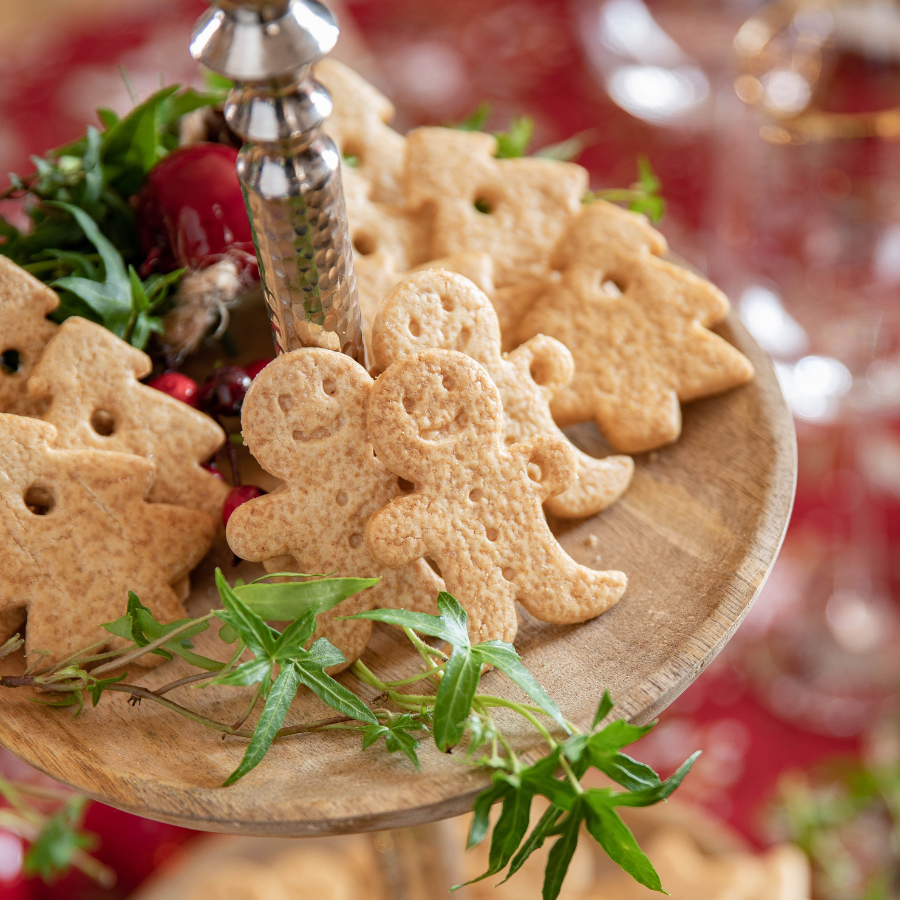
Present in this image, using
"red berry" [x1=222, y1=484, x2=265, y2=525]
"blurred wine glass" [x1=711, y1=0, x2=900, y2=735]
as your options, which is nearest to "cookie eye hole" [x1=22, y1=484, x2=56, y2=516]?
"red berry" [x1=222, y1=484, x2=265, y2=525]

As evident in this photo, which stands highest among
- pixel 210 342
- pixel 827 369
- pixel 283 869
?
pixel 210 342

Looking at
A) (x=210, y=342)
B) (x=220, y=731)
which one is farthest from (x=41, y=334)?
(x=220, y=731)

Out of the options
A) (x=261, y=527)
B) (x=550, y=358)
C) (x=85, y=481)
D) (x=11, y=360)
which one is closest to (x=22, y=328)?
(x=11, y=360)

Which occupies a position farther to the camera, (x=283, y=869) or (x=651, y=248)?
(x=283, y=869)

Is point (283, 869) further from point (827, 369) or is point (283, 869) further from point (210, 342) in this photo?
→ point (827, 369)

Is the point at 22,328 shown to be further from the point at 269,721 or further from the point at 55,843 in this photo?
the point at 55,843

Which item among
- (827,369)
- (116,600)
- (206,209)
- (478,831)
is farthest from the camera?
(827,369)

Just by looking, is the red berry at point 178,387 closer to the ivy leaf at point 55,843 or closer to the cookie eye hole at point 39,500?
the cookie eye hole at point 39,500
